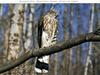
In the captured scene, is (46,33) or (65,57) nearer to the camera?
(46,33)

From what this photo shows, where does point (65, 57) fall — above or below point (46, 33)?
below

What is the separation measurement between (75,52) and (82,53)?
0.16 meters

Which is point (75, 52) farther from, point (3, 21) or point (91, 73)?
point (3, 21)

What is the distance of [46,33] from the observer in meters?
4.18

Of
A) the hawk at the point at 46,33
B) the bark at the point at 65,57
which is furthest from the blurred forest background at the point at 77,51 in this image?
the hawk at the point at 46,33

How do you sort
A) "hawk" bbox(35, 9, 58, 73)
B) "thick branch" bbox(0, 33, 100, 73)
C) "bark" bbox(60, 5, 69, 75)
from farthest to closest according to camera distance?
"bark" bbox(60, 5, 69, 75), "hawk" bbox(35, 9, 58, 73), "thick branch" bbox(0, 33, 100, 73)

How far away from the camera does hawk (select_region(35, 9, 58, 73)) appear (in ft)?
12.2

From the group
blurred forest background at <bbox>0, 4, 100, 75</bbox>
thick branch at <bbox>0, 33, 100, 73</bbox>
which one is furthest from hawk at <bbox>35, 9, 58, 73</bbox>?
blurred forest background at <bbox>0, 4, 100, 75</bbox>

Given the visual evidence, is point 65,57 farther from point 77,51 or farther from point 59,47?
point 59,47

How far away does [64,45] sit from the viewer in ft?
11.2

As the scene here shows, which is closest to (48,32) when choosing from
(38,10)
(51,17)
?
(51,17)

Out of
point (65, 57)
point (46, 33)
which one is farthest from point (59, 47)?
point (65, 57)

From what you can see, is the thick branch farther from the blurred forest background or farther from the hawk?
the blurred forest background

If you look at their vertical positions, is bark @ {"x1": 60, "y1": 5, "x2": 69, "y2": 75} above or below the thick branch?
below
